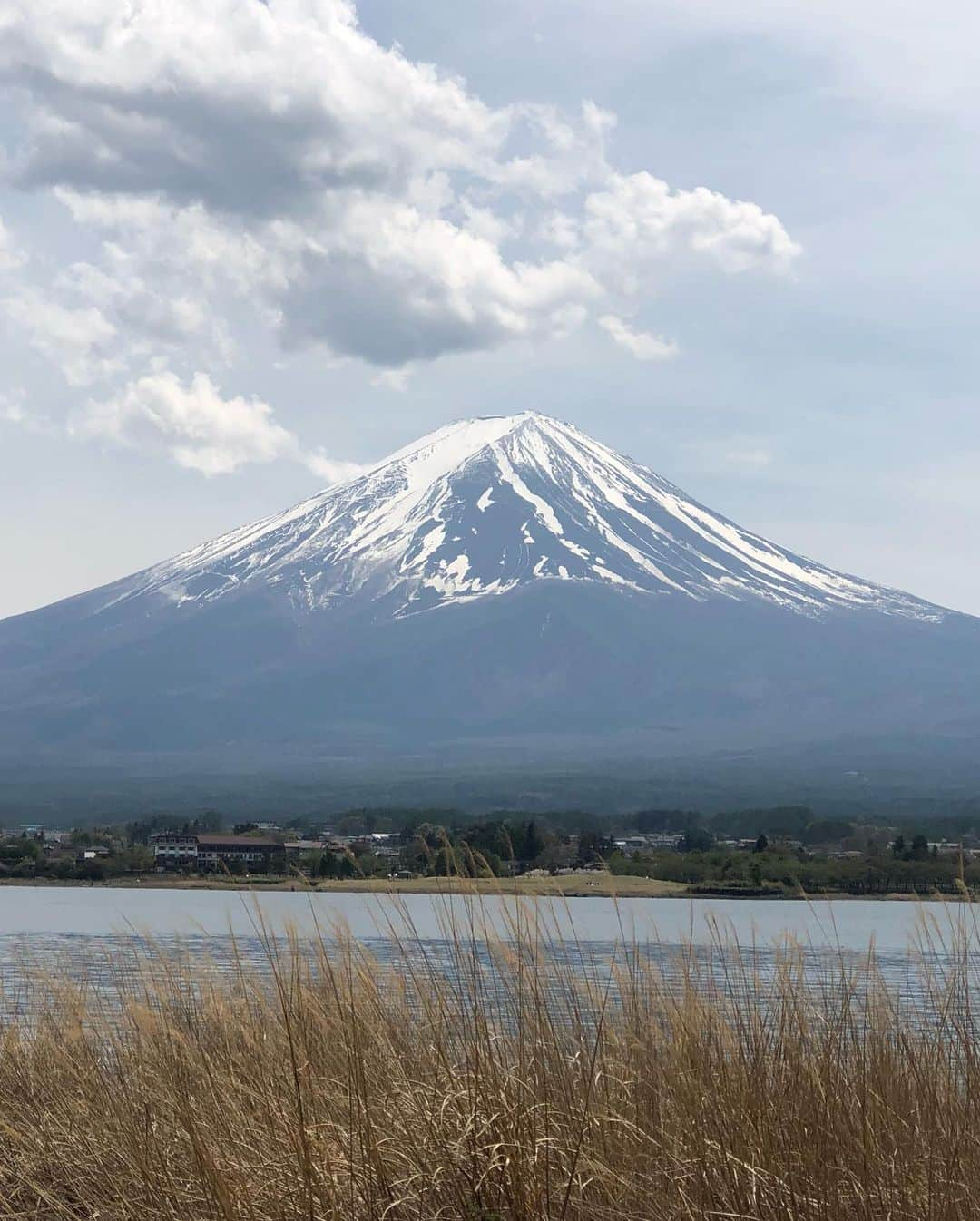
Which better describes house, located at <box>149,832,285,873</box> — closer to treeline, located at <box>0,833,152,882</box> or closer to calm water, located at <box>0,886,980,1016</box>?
treeline, located at <box>0,833,152,882</box>

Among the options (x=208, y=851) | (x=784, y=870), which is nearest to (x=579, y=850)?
(x=784, y=870)

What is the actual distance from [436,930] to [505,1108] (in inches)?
1417

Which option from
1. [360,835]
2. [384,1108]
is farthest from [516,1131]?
[360,835]

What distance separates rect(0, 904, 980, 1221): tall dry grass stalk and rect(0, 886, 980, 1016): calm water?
255 millimetres

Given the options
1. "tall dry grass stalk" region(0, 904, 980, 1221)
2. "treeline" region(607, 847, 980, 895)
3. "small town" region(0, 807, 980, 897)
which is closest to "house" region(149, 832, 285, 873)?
"small town" region(0, 807, 980, 897)

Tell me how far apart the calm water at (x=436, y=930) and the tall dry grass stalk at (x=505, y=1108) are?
0.25 metres

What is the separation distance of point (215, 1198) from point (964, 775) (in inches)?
7384

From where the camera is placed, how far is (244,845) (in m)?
93.0

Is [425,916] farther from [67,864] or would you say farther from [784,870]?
[67,864]

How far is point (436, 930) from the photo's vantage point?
41.7m

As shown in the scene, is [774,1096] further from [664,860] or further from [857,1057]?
[664,860]

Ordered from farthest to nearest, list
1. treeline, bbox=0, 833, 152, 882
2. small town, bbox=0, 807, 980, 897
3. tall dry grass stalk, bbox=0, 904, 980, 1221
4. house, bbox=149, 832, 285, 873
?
treeline, bbox=0, 833, 152, 882 → house, bbox=149, 832, 285, 873 → small town, bbox=0, 807, 980, 897 → tall dry grass stalk, bbox=0, 904, 980, 1221

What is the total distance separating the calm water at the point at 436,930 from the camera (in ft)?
26.9

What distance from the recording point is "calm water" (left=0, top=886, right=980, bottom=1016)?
8.20 metres
